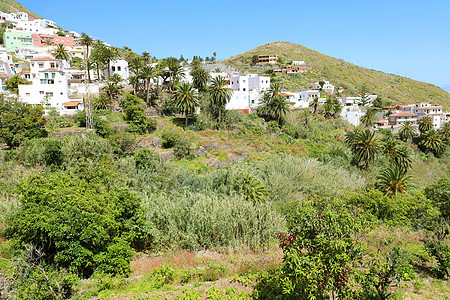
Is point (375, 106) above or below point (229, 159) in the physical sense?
above

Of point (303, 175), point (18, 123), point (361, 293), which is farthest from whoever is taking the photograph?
point (18, 123)

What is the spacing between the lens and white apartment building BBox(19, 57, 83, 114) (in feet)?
119

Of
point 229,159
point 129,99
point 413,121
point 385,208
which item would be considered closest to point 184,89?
point 129,99

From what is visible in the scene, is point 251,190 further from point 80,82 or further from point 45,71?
point 80,82

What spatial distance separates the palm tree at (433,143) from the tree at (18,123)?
194 ft

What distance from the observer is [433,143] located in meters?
46.0

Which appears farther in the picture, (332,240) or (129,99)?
(129,99)

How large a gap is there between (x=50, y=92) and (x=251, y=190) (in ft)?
114

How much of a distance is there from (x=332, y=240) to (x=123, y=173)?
18.1m

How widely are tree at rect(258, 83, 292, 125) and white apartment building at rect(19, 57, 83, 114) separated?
99.1ft

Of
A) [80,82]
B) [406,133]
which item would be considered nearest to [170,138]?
[80,82]

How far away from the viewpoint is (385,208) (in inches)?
664

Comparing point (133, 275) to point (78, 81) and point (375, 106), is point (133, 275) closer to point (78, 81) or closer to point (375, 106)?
point (78, 81)

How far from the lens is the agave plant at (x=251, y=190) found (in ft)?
61.6
